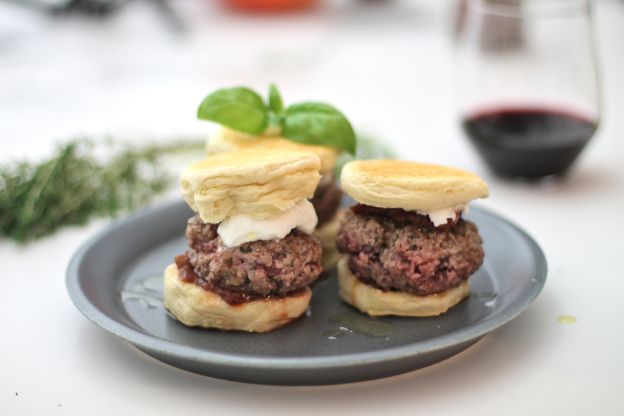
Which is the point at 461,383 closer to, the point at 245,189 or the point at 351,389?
the point at 351,389

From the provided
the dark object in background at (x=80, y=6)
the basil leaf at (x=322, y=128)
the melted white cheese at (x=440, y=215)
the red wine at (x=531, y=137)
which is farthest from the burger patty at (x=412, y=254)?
the dark object in background at (x=80, y=6)

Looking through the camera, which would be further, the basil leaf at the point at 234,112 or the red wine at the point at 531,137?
the red wine at the point at 531,137

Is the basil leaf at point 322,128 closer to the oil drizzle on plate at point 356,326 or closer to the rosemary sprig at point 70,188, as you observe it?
the oil drizzle on plate at point 356,326

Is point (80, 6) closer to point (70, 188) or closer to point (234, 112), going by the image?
point (70, 188)

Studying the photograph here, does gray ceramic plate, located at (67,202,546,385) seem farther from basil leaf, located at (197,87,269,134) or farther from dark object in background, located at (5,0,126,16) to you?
dark object in background, located at (5,0,126,16)

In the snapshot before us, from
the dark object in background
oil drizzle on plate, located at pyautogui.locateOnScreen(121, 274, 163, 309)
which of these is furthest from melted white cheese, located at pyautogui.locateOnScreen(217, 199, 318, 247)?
the dark object in background

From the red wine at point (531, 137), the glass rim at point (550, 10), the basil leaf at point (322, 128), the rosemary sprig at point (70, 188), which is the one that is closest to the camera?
the basil leaf at point (322, 128)
